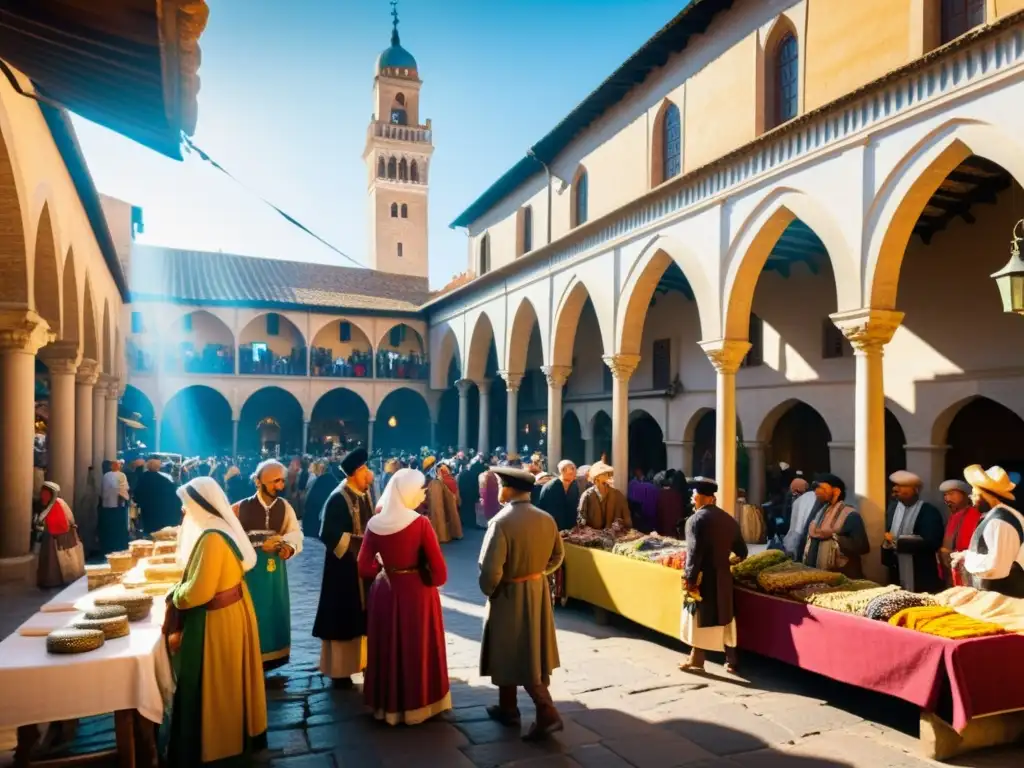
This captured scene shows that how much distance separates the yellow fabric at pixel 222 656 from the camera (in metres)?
4.77

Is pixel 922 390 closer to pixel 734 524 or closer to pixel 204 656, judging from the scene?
pixel 734 524

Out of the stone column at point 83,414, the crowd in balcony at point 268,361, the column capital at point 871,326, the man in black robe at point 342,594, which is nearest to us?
the man in black robe at point 342,594

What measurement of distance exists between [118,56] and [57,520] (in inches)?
304

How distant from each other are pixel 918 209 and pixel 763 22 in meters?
4.26

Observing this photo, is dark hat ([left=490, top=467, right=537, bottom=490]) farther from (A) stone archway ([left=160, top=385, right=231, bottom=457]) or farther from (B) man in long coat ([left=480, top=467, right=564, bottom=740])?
(A) stone archway ([left=160, top=385, right=231, bottom=457])

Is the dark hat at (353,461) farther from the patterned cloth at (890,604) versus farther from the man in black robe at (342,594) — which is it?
the patterned cloth at (890,604)

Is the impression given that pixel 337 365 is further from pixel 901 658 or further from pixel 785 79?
pixel 901 658

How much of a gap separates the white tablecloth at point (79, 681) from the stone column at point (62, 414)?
30.6 feet

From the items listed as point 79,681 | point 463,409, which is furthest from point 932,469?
point 463,409

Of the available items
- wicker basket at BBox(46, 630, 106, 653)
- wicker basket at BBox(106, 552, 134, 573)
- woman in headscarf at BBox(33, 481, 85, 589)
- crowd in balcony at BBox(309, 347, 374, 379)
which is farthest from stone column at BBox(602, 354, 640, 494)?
crowd in balcony at BBox(309, 347, 374, 379)

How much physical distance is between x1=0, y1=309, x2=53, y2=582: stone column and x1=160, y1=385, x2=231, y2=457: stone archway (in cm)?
2184

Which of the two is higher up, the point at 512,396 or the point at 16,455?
the point at 512,396

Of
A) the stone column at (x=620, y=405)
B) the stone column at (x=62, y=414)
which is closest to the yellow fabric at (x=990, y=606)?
the stone column at (x=620, y=405)

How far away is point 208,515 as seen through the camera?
4961 mm
